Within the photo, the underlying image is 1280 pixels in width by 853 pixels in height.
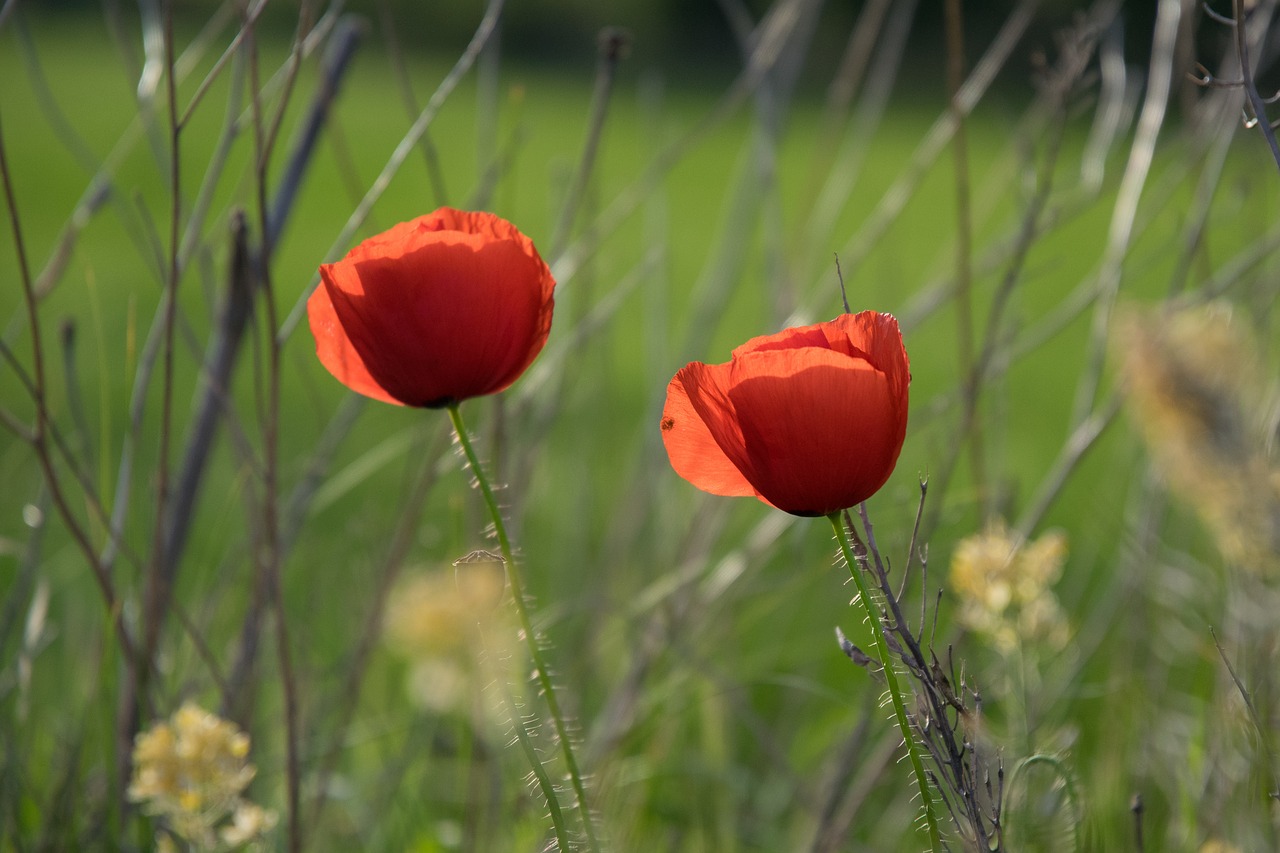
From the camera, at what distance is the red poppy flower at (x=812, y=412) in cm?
31

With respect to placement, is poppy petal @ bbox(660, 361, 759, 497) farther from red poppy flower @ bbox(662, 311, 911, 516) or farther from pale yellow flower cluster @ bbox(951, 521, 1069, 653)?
pale yellow flower cluster @ bbox(951, 521, 1069, 653)

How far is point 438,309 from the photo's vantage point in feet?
1.19

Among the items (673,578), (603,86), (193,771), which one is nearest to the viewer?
(193,771)

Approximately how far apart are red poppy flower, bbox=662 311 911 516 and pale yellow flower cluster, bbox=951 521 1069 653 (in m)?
0.21

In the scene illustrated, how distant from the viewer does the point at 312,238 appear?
18.1 feet

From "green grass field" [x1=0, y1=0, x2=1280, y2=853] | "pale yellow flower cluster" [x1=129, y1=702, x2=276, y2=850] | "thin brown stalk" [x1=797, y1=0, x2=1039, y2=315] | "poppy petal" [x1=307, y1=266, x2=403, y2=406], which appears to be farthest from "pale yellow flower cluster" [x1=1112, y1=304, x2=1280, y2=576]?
"thin brown stalk" [x1=797, y1=0, x2=1039, y2=315]

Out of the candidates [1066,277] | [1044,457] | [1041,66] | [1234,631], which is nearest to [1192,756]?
[1234,631]

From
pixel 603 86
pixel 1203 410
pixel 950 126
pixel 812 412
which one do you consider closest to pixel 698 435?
pixel 812 412

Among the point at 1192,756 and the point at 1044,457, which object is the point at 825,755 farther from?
the point at 1044,457


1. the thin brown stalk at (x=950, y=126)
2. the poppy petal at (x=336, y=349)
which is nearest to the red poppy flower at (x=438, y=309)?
the poppy petal at (x=336, y=349)

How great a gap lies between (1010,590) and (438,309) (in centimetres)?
29

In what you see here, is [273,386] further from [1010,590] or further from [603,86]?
[1010,590]

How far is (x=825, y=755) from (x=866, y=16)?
1.86 ft

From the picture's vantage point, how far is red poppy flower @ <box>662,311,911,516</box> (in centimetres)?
31
